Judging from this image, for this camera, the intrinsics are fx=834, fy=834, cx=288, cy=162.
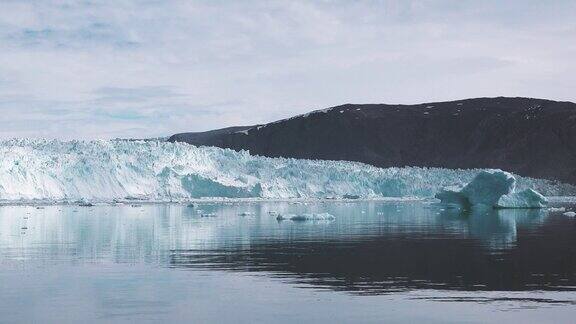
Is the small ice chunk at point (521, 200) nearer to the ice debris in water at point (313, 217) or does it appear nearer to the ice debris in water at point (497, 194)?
the ice debris in water at point (497, 194)

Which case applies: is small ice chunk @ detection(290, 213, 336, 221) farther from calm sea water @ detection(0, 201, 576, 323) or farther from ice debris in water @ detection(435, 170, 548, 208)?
ice debris in water @ detection(435, 170, 548, 208)

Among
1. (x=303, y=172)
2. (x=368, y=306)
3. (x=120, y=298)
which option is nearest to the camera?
(x=368, y=306)

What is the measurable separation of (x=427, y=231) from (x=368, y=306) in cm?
1566

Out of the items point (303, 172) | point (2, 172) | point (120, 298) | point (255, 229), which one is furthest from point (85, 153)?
point (120, 298)

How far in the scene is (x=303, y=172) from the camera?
64812 mm

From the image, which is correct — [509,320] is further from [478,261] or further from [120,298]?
[478,261]

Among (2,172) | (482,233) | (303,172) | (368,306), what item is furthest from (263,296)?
(303,172)

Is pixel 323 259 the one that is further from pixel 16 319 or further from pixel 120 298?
pixel 16 319

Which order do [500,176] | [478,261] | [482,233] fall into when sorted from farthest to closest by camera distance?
[500,176]
[482,233]
[478,261]

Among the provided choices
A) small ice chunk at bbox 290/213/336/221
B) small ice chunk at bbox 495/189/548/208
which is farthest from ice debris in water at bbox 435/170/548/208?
small ice chunk at bbox 290/213/336/221

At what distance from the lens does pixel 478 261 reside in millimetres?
16266

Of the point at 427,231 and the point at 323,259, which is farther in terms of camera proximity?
the point at 427,231

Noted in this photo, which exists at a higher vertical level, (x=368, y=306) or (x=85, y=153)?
(x=85, y=153)

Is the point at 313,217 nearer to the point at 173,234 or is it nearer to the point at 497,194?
the point at 173,234
